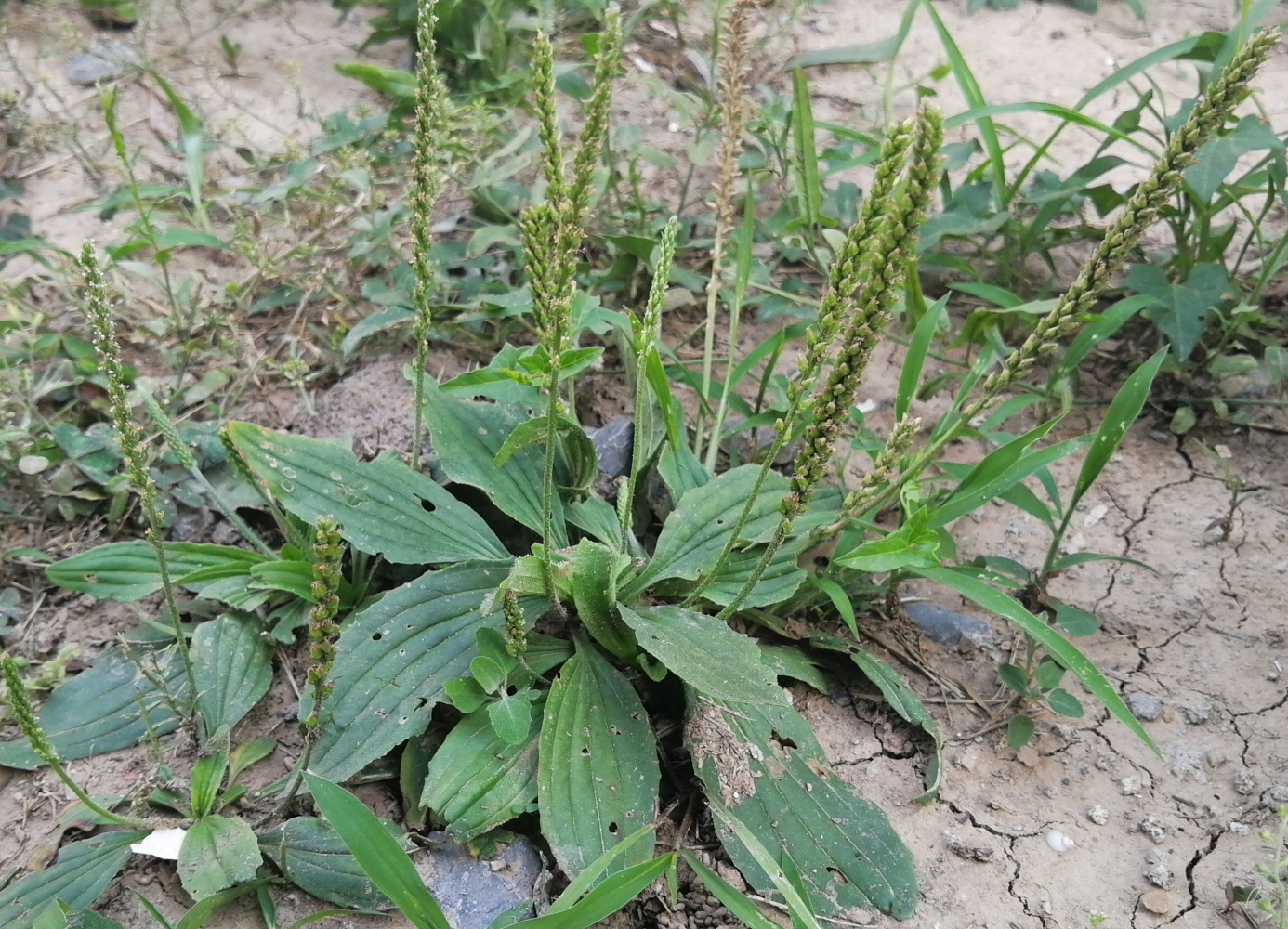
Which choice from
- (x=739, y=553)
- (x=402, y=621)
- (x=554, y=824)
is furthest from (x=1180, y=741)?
(x=402, y=621)

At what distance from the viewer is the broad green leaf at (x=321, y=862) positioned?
1854 millimetres

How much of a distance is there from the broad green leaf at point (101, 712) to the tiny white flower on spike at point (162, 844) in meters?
0.30

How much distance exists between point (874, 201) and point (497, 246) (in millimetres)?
2340

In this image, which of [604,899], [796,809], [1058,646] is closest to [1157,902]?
[1058,646]

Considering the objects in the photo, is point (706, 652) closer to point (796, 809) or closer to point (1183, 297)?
point (796, 809)

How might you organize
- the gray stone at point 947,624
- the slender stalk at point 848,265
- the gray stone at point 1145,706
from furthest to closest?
the gray stone at point 947,624
the gray stone at point 1145,706
the slender stalk at point 848,265

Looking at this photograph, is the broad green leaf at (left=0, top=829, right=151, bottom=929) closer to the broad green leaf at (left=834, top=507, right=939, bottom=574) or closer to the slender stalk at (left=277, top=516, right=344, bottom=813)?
the slender stalk at (left=277, top=516, right=344, bottom=813)

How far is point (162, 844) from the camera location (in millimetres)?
1923

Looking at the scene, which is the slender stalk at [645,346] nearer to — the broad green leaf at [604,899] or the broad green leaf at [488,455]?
the broad green leaf at [488,455]

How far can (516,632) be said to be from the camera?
190 cm

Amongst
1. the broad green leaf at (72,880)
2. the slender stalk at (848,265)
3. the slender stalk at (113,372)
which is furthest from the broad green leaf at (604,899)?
the slender stalk at (113,372)

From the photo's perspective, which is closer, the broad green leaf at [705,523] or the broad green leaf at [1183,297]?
the broad green leaf at [705,523]

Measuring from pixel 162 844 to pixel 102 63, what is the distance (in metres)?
3.85

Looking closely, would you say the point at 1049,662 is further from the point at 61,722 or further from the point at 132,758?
the point at 61,722
